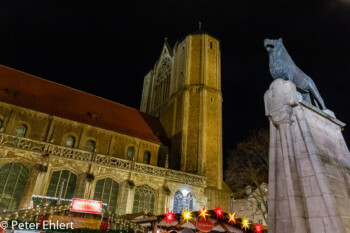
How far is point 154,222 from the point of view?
33.5ft

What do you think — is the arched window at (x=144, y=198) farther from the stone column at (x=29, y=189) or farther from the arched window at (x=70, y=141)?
the stone column at (x=29, y=189)

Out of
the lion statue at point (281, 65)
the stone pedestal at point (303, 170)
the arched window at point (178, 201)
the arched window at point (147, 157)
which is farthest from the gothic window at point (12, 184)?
the lion statue at point (281, 65)

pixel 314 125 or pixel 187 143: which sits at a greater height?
pixel 187 143

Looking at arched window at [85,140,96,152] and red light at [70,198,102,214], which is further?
arched window at [85,140,96,152]

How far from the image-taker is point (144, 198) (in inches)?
755

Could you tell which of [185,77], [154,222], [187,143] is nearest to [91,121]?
[187,143]

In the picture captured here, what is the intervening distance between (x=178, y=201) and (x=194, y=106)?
11.1 m

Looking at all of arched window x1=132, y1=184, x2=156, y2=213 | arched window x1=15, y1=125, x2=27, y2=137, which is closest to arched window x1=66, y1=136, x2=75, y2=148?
arched window x1=15, y1=125, x2=27, y2=137

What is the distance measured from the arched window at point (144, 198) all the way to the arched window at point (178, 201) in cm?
188

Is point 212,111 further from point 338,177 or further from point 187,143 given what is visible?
point 338,177

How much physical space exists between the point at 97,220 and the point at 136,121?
48.5 ft

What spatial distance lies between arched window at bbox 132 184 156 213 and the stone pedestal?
16061 millimetres

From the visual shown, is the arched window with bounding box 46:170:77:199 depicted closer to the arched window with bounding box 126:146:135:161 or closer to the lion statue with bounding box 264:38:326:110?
the arched window with bounding box 126:146:135:161

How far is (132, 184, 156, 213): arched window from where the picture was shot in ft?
61.7
